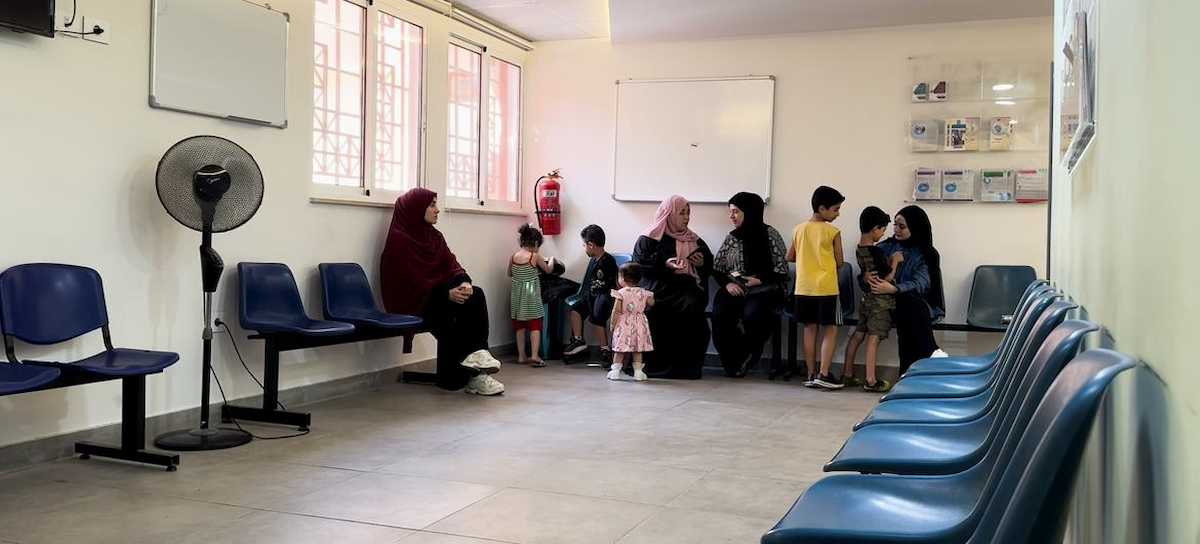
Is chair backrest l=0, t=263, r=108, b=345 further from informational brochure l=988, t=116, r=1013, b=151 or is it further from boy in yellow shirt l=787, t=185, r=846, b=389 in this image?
informational brochure l=988, t=116, r=1013, b=151

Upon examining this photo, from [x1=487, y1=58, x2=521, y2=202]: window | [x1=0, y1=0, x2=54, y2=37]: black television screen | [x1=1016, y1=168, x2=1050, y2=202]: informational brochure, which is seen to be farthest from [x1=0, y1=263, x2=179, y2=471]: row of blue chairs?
[x1=1016, y1=168, x2=1050, y2=202]: informational brochure

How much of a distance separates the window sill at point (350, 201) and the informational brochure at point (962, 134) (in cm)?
409

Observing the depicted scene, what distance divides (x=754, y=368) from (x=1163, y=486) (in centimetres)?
686

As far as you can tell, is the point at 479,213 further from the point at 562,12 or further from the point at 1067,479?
the point at 1067,479

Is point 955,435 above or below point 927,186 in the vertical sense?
below

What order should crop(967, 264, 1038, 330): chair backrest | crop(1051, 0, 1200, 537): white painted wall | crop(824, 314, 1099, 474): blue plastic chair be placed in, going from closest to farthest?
crop(1051, 0, 1200, 537): white painted wall, crop(824, 314, 1099, 474): blue plastic chair, crop(967, 264, 1038, 330): chair backrest

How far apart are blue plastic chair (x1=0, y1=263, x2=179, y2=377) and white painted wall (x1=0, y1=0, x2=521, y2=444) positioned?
5.6 inches

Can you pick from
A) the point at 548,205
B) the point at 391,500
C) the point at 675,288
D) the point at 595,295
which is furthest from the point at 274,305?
the point at 548,205

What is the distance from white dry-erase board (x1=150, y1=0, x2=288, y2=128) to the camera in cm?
490

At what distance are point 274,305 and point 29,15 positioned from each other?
6.20 ft

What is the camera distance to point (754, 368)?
26.2 ft

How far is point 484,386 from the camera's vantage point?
6395mm

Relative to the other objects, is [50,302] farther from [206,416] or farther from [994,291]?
[994,291]

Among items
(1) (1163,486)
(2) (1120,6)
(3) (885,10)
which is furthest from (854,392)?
(1) (1163,486)
